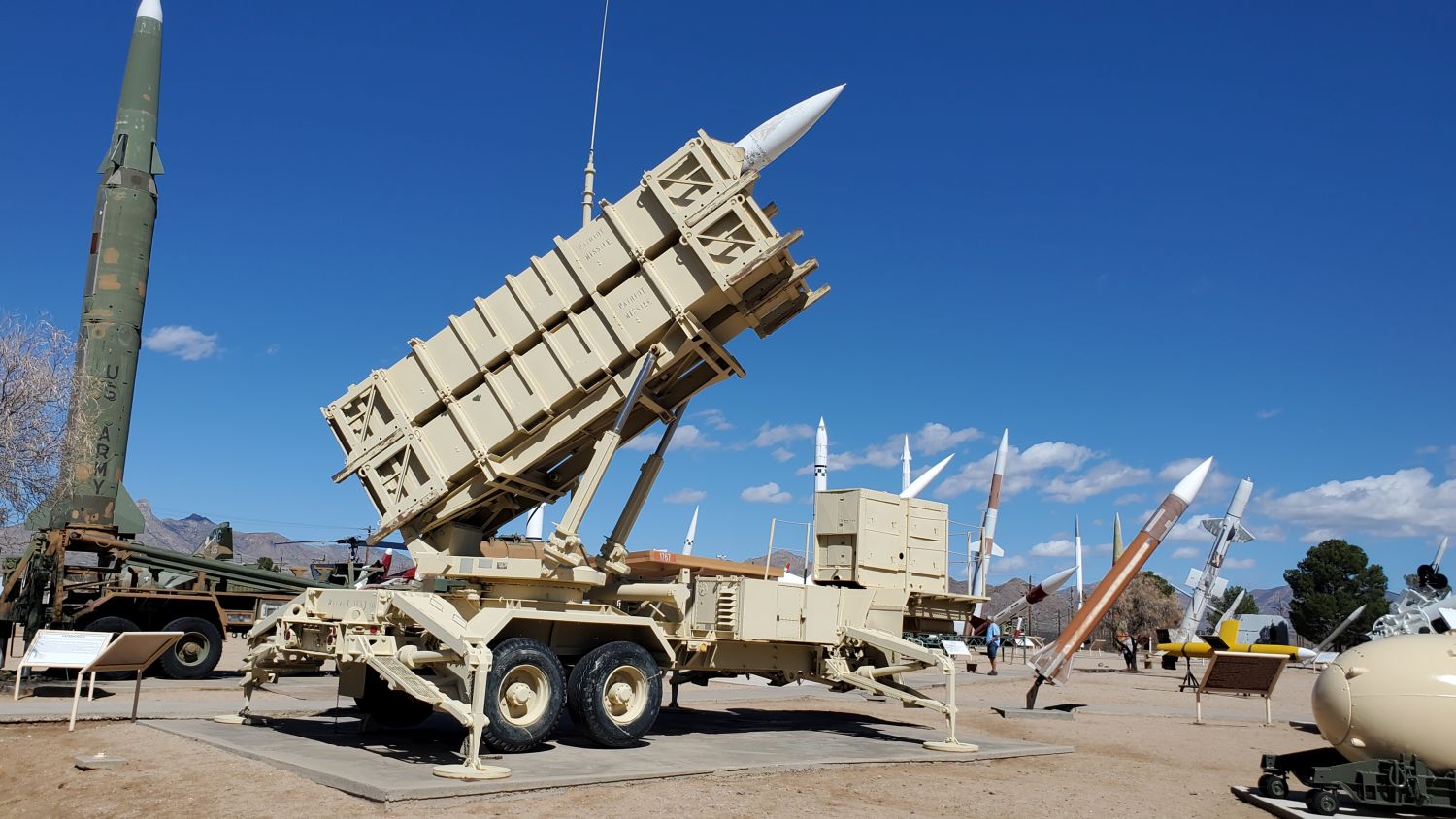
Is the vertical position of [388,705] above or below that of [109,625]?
below

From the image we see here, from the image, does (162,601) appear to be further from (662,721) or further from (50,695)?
(662,721)

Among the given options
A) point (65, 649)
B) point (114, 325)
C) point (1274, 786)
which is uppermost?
point (114, 325)

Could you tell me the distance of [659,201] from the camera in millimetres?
10250

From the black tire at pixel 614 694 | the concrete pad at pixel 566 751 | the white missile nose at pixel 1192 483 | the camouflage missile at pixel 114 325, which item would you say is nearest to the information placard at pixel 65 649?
the concrete pad at pixel 566 751

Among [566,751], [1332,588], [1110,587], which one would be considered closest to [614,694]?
[566,751]

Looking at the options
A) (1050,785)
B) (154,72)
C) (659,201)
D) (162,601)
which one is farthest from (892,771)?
(154,72)

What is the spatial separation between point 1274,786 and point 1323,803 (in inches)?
39.3

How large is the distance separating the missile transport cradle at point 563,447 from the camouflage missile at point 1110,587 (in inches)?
292

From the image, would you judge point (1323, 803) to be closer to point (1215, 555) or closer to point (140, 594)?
point (140, 594)

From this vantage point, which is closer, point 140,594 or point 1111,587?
point 140,594

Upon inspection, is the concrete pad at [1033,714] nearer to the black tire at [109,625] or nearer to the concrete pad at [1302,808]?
the concrete pad at [1302,808]

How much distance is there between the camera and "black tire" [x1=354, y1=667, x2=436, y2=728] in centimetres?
1098

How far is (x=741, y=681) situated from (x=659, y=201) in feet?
43.9

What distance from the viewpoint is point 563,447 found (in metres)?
10.5
